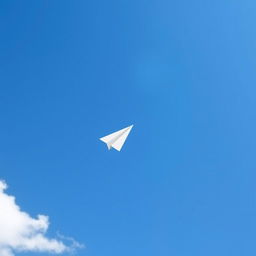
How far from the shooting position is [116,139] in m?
33.8

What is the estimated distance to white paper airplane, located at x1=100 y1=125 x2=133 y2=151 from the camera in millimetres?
33250

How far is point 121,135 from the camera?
34.5 m

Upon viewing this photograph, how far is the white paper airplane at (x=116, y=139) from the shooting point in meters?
33.2
